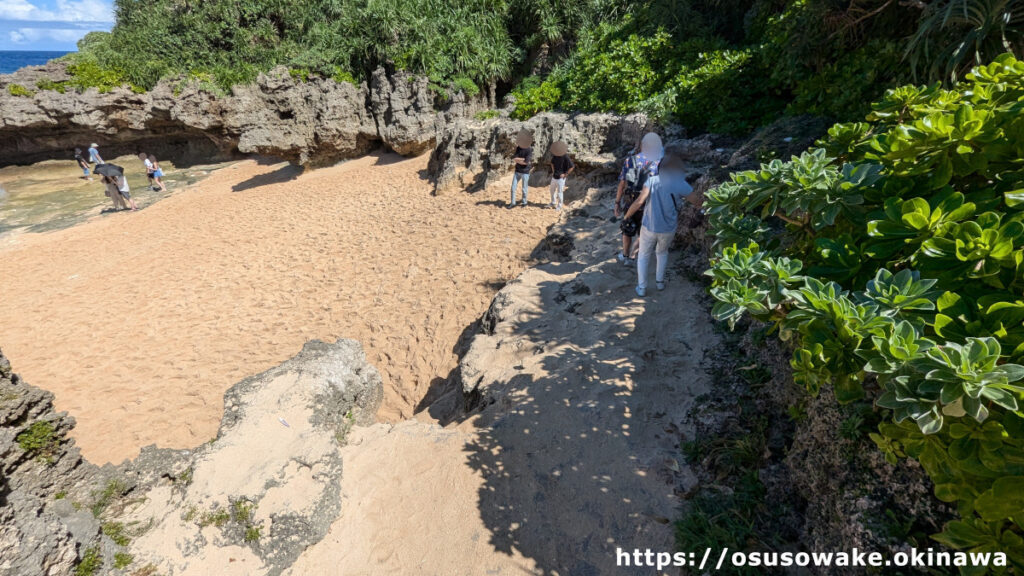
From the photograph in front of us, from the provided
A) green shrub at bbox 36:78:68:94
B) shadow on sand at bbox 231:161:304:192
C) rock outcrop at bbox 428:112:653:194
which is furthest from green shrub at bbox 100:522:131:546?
green shrub at bbox 36:78:68:94

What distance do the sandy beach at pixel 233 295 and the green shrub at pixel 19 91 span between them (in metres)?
6.03

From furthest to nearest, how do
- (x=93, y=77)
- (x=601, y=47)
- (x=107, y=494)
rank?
(x=93, y=77) → (x=601, y=47) → (x=107, y=494)

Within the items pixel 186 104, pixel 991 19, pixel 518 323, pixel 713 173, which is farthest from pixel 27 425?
pixel 186 104

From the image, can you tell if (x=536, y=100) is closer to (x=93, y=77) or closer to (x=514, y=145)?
(x=514, y=145)

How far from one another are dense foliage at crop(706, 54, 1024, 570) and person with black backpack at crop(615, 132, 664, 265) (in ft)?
9.03

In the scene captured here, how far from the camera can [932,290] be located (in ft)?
4.53

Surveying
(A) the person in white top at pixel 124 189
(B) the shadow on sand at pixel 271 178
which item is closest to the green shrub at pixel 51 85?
(A) the person in white top at pixel 124 189

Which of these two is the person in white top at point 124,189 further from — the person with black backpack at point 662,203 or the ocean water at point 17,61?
the ocean water at point 17,61

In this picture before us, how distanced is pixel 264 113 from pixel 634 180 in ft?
42.4

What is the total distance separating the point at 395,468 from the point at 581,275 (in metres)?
3.28

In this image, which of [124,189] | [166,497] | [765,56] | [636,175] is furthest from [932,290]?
[124,189]

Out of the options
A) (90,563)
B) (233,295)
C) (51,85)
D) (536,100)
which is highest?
(51,85)

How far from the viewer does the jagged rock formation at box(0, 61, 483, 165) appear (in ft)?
43.3

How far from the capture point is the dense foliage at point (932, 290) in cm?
111
